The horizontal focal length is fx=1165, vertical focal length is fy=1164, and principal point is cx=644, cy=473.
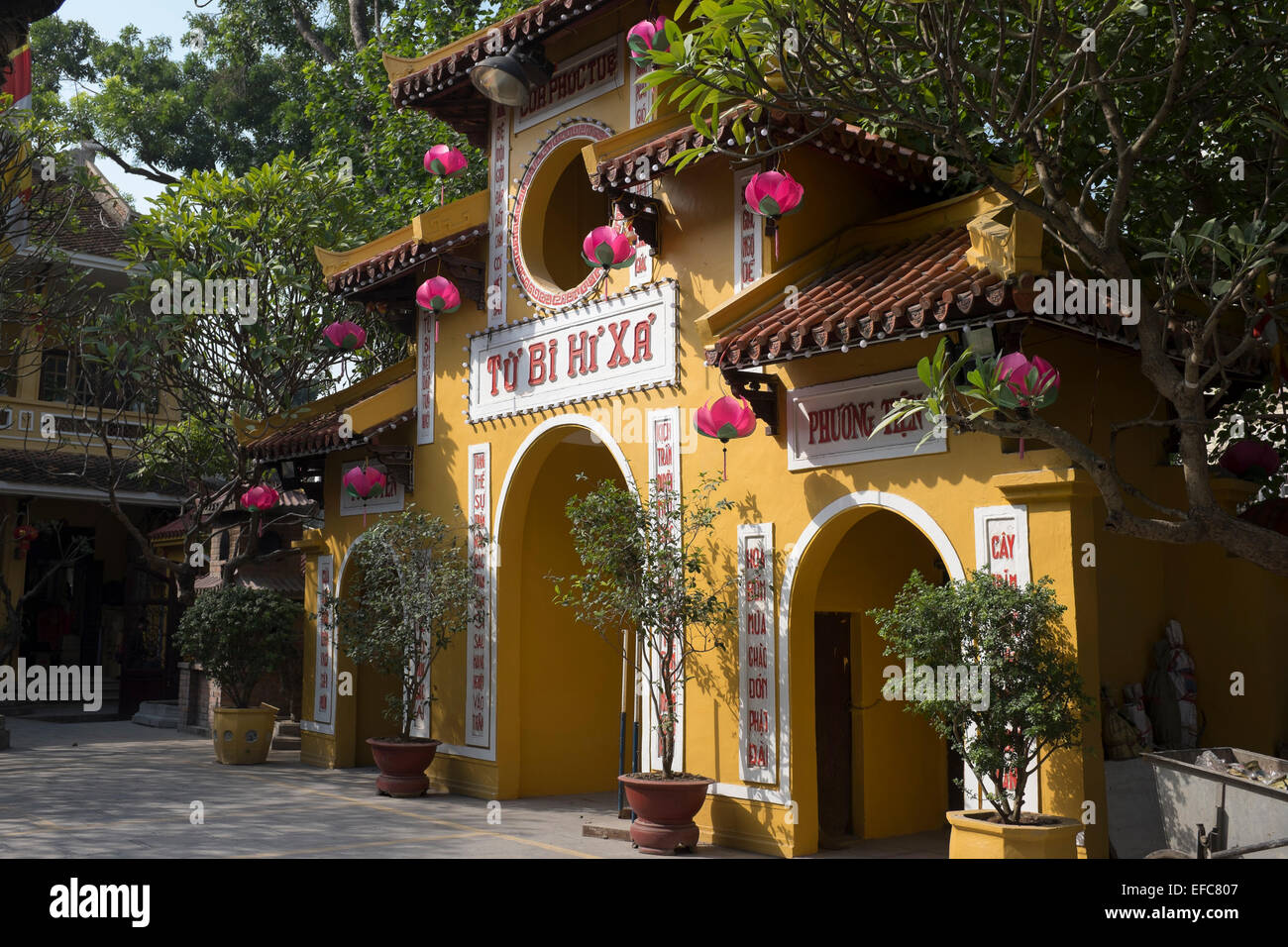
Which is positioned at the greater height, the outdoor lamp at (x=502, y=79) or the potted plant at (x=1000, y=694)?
the outdoor lamp at (x=502, y=79)

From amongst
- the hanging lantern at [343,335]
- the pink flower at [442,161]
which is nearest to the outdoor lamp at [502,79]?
the pink flower at [442,161]

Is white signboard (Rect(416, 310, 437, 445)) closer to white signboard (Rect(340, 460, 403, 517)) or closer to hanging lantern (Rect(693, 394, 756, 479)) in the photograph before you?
white signboard (Rect(340, 460, 403, 517))

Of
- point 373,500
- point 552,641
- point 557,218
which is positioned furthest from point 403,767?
point 557,218

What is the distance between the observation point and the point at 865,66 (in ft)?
22.2

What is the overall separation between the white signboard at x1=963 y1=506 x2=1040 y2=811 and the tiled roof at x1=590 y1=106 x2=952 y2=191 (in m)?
3.15

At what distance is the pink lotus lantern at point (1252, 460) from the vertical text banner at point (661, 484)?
4.60 meters

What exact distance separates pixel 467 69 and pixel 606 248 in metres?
3.67

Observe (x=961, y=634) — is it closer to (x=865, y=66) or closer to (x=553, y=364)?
(x=865, y=66)

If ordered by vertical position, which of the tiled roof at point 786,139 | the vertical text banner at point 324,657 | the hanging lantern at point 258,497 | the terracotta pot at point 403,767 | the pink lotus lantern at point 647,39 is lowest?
the terracotta pot at point 403,767

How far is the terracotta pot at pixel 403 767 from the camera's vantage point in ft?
38.9

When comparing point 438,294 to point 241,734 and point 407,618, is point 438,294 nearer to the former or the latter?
point 407,618

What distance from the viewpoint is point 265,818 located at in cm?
1032

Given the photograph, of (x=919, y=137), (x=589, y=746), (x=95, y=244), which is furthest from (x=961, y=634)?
(x=95, y=244)

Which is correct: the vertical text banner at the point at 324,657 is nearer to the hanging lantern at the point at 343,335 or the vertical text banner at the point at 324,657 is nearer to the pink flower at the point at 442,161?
the hanging lantern at the point at 343,335
